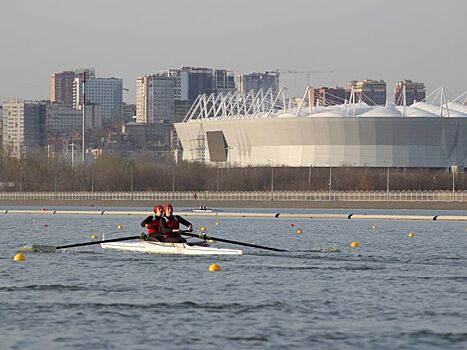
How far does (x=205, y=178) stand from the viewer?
143 metres

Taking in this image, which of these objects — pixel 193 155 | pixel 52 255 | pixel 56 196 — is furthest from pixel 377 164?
pixel 52 255

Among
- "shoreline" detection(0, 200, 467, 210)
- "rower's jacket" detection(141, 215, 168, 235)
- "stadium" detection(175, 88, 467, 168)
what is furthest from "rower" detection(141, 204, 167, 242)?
"stadium" detection(175, 88, 467, 168)

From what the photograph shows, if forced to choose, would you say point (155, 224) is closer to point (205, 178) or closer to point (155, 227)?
point (155, 227)

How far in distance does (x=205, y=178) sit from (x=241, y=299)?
113354mm

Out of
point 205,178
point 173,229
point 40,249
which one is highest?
point 205,178

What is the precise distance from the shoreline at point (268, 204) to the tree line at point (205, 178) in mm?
14686

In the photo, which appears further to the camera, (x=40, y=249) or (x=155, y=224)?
(x=40, y=249)

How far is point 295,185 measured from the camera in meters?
137

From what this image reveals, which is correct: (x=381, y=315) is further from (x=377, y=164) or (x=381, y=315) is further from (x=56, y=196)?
(x=377, y=164)

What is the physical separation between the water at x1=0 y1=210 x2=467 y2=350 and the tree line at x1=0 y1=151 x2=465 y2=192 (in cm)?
8680

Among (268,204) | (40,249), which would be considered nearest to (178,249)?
(40,249)

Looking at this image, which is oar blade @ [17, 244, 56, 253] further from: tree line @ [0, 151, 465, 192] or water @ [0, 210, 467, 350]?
tree line @ [0, 151, 465, 192]

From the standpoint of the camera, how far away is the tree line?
5305 inches

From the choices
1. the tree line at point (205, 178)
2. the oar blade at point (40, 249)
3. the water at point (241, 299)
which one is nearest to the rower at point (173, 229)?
the water at point (241, 299)
